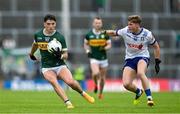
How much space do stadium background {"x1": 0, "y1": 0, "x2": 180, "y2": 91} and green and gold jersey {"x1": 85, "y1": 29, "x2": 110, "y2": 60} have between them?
15850mm

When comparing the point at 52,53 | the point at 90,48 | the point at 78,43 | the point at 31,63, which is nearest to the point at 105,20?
the point at 78,43

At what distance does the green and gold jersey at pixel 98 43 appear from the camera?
97.5ft

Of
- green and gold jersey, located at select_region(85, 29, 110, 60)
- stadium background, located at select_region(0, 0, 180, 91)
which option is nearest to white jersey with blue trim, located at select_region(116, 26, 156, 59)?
green and gold jersey, located at select_region(85, 29, 110, 60)

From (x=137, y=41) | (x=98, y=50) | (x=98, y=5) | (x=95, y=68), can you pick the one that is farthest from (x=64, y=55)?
(x=98, y=5)

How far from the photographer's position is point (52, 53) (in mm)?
20188

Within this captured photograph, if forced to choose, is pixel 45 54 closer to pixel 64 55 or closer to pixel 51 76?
pixel 51 76

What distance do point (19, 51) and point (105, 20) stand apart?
620 centimetres

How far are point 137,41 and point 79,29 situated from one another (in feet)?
96.2

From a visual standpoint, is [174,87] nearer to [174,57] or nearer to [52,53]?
[174,57]

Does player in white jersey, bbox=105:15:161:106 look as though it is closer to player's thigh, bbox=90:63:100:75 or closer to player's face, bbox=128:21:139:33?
player's face, bbox=128:21:139:33

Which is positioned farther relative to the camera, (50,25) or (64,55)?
(50,25)

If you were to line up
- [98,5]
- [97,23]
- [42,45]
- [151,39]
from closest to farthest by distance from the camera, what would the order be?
[42,45]
[151,39]
[97,23]
[98,5]

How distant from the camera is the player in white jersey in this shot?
2125 cm

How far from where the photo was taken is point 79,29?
50.8m
